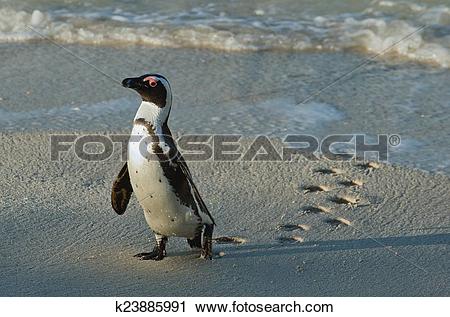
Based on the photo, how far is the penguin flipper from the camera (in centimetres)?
402

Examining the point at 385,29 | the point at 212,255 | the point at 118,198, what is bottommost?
the point at 212,255

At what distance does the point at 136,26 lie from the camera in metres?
7.95

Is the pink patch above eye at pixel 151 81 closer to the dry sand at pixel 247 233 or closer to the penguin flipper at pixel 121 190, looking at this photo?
the penguin flipper at pixel 121 190

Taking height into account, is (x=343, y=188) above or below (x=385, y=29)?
below

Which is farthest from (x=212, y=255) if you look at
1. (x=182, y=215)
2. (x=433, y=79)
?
(x=433, y=79)

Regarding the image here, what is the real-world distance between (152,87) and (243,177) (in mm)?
1277

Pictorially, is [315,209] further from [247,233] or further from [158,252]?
[158,252]

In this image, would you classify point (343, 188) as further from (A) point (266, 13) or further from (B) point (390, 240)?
(A) point (266, 13)

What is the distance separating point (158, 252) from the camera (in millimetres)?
4012

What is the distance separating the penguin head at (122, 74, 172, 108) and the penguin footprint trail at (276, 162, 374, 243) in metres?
0.92

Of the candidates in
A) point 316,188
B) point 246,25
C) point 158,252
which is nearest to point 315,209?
point 316,188

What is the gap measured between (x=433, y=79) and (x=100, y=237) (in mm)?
3339

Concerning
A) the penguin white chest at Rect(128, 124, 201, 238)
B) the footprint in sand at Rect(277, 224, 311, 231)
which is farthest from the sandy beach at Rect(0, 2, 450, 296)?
Answer: the penguin white chest at Rect(128, 124, 201, 238)

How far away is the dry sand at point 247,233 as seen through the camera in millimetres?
3820
